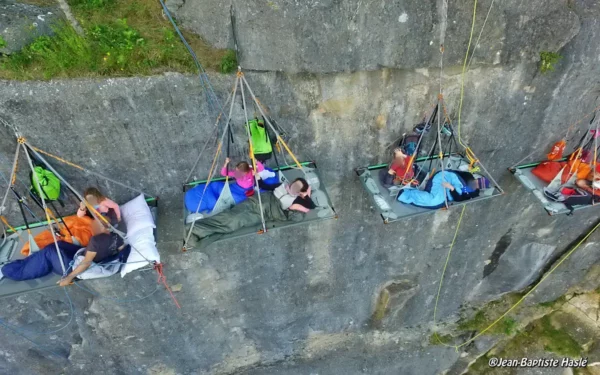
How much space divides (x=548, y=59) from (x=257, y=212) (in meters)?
2.87

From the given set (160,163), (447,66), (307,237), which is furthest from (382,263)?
(160,163)

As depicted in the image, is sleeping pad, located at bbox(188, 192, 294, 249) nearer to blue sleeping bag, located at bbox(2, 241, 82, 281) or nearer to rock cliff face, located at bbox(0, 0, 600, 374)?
rock cliff face, located at bbox(0, 0, 600, 374)

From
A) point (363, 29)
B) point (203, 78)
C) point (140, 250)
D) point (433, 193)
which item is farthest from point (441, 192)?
point (140, 250)

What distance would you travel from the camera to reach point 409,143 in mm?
3686

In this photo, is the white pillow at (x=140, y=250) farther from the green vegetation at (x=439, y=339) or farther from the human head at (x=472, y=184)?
the green vegetation at (x=439, y=339)

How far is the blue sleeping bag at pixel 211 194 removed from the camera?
128 inches

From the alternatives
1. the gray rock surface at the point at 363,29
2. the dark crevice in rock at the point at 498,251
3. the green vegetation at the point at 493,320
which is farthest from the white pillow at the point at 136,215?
the green vegetation at the point at 493,320

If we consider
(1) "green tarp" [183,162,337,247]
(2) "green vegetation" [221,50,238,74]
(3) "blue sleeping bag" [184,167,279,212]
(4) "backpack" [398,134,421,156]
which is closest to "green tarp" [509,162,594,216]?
(4) "backpack" [398,134,421,156]

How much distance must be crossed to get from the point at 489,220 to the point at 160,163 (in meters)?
3.75

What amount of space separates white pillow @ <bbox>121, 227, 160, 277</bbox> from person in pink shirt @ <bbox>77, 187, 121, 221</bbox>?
0.82 feet

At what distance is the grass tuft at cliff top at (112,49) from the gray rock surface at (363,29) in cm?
17

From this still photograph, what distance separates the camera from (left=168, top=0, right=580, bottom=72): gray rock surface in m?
2.87

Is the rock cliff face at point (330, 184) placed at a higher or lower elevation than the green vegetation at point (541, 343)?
higher

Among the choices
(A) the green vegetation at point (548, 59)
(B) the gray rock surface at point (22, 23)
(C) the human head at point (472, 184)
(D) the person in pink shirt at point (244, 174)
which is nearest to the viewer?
(B) the gray rock surface at point (22, 23)
